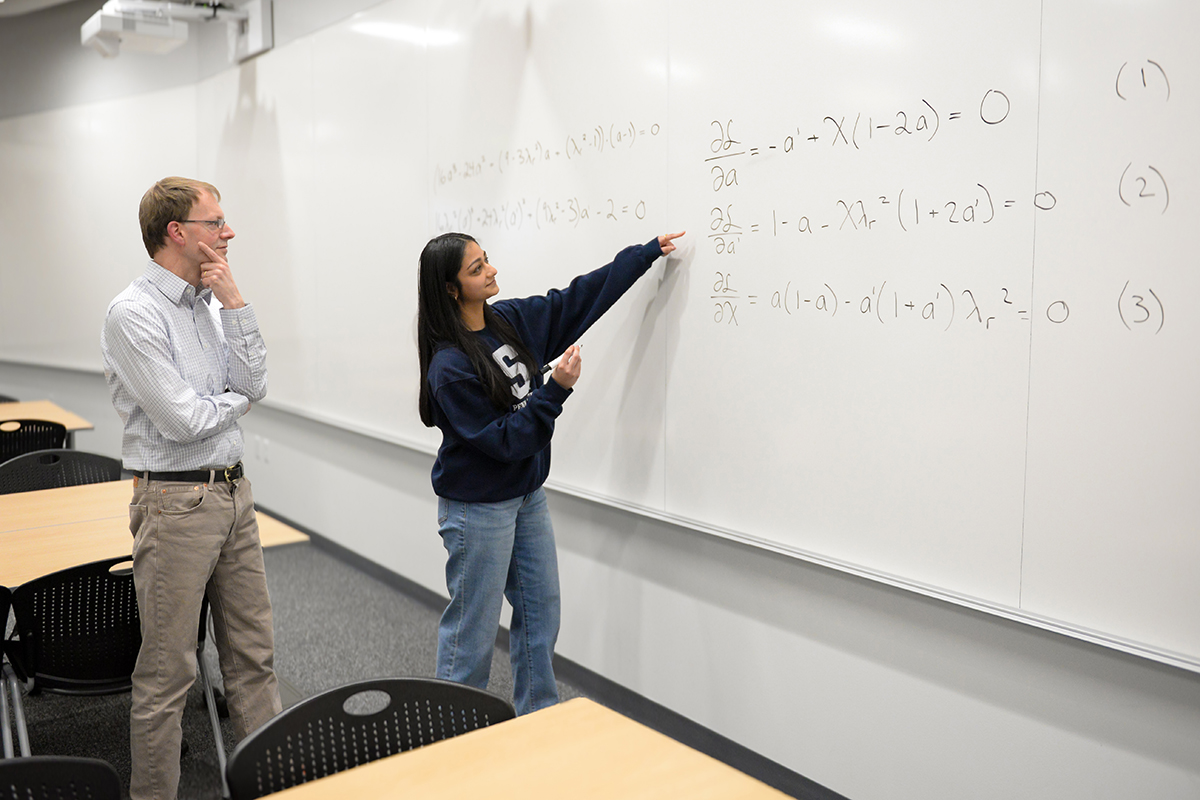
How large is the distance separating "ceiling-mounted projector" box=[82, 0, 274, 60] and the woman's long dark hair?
3187mm

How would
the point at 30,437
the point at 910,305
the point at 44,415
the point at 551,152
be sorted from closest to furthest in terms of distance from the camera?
the point at 910,305 < the point at 551,152 < the point at 30,437 < the point at 44,415

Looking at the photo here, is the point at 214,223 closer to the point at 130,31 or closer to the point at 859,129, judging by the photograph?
the point at 859,129

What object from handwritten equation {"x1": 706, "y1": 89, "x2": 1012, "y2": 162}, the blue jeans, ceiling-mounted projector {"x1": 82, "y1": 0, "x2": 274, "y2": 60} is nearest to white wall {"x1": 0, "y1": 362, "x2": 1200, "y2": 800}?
the blue jeans

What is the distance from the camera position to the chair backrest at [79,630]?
2.16 m

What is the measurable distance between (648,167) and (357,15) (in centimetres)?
219

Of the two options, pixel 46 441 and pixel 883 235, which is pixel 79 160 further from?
pixel 883 235

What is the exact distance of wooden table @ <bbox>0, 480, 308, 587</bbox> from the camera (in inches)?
92.4

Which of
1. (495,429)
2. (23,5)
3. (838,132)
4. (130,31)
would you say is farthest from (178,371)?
(23,5)

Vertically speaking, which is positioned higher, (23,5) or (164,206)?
(23,5)

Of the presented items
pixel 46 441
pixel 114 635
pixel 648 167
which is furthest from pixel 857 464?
pixel 46 441

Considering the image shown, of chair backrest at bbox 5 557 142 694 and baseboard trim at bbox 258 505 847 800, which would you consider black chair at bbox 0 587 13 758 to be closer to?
chair backrest at bbox 5 557 142 694

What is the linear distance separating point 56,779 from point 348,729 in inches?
15.5

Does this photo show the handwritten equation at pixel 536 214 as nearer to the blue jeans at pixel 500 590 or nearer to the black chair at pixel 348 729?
the blue jeans at pixel 500 590

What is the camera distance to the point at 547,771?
1303mm
